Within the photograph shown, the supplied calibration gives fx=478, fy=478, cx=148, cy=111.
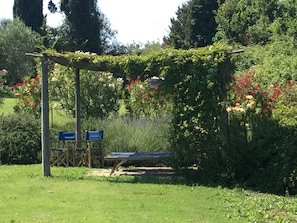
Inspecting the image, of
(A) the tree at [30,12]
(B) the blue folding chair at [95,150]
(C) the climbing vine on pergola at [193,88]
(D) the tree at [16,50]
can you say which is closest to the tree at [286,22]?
(D) the tree at [16,50]

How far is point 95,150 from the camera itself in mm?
11984

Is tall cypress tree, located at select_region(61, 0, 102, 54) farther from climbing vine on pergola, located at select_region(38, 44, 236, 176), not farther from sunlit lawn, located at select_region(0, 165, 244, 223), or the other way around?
sunlit lawn, located at select_region(0, 165, 244, 223)

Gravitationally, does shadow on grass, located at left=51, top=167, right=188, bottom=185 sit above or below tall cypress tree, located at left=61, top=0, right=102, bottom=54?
below

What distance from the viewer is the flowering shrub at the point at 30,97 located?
1572 cm

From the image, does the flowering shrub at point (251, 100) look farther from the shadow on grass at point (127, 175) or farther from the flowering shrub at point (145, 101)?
the flowering shrub at point (145, 101)

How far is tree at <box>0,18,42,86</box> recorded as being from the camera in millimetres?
34312

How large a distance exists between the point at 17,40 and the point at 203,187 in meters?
30.0

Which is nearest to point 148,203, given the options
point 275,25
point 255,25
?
point 275,25

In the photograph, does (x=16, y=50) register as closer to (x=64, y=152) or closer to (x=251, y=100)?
(x=64, y=152)

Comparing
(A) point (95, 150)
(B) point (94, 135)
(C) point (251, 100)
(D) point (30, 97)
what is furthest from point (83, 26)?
(C) point (251, 100)

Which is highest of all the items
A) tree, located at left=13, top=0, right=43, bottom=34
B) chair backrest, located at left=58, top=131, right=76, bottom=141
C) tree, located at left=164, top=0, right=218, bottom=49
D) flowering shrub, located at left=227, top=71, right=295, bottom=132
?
tree, located at left=13, top=0, right=43, bottom=34

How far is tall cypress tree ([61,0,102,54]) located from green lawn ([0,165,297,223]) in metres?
37.1

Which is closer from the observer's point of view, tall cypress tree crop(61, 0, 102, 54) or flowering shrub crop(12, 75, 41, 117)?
flowering shrub crop(12, 75, 41, 117)

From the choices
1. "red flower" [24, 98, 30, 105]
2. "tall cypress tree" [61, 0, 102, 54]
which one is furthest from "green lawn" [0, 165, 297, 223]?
"tall cypress tree" [61, 0, 102, 54]
